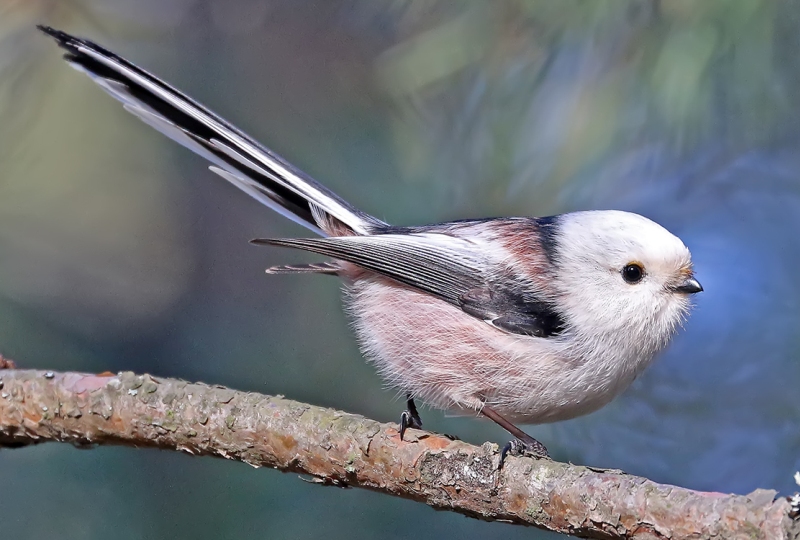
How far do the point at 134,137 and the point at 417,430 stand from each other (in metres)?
0.90

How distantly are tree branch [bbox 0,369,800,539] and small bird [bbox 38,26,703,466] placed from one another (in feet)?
0.44

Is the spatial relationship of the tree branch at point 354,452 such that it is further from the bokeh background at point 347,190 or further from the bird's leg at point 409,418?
the bokeh background at point 347,190

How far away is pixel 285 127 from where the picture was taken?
1.68m

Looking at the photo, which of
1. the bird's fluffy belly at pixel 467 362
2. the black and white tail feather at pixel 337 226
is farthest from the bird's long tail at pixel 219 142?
the bird's fluffy belly at pixel 467 362

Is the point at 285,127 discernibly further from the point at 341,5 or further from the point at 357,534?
the point at 357,534

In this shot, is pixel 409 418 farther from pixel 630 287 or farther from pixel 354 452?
pixel 630 287

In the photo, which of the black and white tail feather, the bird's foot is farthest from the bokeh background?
the bird's foot

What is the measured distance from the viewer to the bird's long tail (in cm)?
120

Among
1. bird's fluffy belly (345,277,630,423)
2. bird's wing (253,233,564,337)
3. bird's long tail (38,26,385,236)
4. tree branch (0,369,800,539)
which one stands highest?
bird's long tail (38,26,385,236)

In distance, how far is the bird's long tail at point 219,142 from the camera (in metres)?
1.20

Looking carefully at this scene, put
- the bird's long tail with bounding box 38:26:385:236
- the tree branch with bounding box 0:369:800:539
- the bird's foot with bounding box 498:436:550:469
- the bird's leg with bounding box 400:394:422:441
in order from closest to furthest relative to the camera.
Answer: the tree branch with bounding box 0:369:800:539 < the bird's foot with bounding box 498:436:550:469 < the bird's leg with bounding box 400:394:422:441 < the bird's long tail with bounding box 38:26:385:236

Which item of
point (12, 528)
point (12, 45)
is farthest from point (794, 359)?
point (12, 45)

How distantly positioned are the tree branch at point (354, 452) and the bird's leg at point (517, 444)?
0.07 feet

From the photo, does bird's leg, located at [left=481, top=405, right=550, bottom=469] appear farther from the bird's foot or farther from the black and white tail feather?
the black and white tail feather
